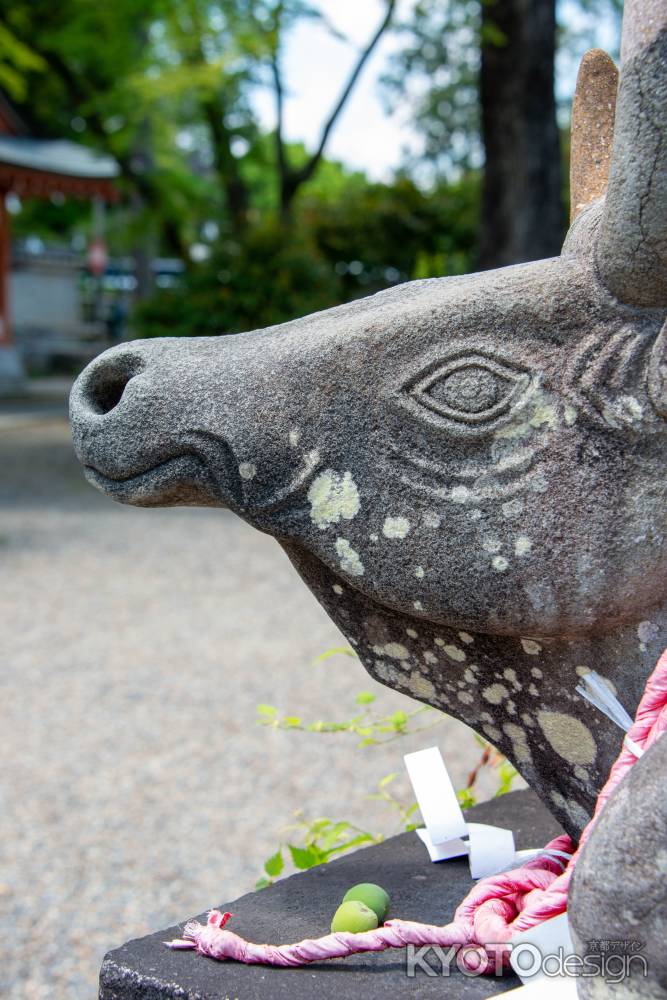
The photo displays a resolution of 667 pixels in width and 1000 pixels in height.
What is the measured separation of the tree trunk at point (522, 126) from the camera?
7.39 m

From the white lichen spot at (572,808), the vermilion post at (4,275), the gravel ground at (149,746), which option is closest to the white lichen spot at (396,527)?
the white lichen spot at (572,808)

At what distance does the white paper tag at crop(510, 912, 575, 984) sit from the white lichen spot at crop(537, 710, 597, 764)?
0.20 meters

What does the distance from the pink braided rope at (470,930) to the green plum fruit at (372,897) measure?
2.0 inches

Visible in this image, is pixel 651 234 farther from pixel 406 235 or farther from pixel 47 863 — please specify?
pixel 406 235

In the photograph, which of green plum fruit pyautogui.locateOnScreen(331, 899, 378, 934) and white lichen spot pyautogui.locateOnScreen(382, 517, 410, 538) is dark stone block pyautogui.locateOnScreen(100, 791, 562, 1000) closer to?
A: green plum fruit pyautogui.locateOnScreen(331, 899, 378, 934)

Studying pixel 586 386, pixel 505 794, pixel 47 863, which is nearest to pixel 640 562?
pixel 586 386

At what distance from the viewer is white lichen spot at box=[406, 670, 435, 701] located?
1.41 meters

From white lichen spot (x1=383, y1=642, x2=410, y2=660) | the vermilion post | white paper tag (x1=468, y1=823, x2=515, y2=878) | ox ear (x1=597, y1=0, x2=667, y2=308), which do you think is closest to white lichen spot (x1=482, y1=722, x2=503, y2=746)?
white lichen spot (x1=383, y1=642, x2=410, y2=660)

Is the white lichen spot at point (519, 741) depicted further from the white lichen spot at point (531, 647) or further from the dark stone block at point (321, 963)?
the dark stone block at point (321, 963)

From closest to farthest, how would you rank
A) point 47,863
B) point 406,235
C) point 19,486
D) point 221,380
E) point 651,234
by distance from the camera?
point 651,234, point 221,380, point 47,863, point 19,486, point 406,235

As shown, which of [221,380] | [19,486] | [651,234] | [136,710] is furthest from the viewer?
[19,486]

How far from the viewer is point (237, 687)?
4703mm

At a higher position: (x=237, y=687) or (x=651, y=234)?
(x=651, y=234)

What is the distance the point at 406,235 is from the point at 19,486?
5.45 m
